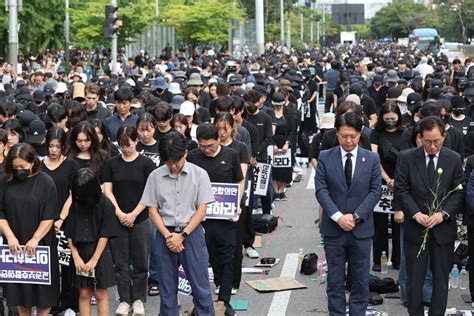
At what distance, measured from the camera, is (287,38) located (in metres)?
79.2

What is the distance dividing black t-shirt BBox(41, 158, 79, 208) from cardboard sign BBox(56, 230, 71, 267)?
38 centimetres

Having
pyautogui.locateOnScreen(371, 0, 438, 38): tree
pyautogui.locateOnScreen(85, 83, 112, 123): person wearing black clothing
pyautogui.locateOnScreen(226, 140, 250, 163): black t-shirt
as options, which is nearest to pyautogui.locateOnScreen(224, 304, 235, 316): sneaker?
pyautogui.locateOnScreen(226, 140, 250, 163): black t-shirt

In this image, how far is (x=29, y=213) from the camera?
930 cm

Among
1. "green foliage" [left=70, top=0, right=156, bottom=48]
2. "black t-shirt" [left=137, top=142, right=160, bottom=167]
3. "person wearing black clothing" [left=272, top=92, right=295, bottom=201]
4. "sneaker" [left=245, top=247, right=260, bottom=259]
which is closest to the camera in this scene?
"black t-shirt" [left=137, top=142, right=160, bottom=167]

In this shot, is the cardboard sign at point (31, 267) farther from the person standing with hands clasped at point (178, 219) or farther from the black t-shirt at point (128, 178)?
the black t-shirt at point (128, 178)

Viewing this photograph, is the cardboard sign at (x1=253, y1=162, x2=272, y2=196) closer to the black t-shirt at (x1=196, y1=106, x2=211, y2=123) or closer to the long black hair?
the black t-shirt at (x1=196, y1=106, x2=211, y2=123)

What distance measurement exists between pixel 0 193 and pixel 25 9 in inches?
1367

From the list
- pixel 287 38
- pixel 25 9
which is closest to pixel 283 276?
pixel 25 9

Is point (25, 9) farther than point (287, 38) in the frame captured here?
No

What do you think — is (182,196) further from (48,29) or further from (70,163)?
(48,29)

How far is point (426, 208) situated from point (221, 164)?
2046mm

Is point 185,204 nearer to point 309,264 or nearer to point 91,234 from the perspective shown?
point 91,234

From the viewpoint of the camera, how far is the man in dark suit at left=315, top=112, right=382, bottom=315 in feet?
30.9

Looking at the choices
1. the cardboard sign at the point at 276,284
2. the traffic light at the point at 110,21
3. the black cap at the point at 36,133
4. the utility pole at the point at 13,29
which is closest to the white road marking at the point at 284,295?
the cardboard sign at the point at 276,284
